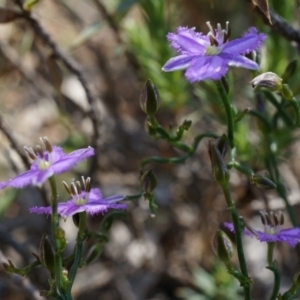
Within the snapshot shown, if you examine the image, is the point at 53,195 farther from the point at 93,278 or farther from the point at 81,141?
the point at 93,278

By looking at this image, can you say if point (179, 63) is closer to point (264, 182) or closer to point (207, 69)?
point (207, 69)

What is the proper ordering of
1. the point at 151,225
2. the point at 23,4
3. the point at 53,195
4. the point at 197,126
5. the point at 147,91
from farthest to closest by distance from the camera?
the point at 197,126 → the point at 151,225 → the point at 23,4 → the point at 147,91 → the point at 53,195

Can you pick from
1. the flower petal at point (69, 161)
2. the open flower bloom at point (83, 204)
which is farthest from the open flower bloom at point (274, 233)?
the flower petal at point (69, 161)

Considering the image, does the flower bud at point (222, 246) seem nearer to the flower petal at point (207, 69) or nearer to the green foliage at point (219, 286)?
the flower petal at point (207, 69)

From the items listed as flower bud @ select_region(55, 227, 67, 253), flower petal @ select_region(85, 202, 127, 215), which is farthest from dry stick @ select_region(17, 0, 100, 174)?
flower bud @ select_region(55, 227, 67, 253)

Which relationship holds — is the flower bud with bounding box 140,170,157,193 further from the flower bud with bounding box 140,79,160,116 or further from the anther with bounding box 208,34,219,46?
the anther with bounding box 208,34,219,46

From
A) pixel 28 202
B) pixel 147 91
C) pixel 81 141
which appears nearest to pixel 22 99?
pixel 28 202
